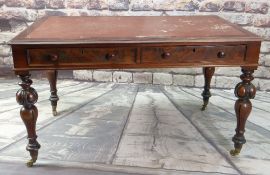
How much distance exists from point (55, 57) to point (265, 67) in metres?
2.79

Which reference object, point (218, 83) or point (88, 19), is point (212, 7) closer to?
point (218, 83)

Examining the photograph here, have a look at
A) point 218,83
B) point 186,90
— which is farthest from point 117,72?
point 218,83

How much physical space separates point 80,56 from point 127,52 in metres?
0.28

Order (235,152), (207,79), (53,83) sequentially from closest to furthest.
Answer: (235,152)
(53,83)
(207,79)

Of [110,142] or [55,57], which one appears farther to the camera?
[110,142]

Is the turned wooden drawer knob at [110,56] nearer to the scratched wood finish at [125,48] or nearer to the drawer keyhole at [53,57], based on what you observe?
the scratched wood finish at [125,48]

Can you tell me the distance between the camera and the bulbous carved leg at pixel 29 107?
1644 mm

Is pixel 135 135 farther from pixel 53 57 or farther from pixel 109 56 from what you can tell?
pixel 53 57

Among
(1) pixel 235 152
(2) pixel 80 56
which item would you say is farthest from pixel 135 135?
(2) pixel 80 56

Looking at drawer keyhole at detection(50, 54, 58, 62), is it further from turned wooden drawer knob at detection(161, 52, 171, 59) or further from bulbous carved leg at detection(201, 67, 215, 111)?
bulbous carved leg at detection(201, 67, 215, 111)

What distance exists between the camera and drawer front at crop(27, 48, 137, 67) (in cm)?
163

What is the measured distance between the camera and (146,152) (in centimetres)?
196

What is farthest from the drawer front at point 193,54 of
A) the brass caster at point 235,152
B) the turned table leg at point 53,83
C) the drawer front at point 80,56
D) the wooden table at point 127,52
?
the turned table leg at point 53,83

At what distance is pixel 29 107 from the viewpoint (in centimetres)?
169
